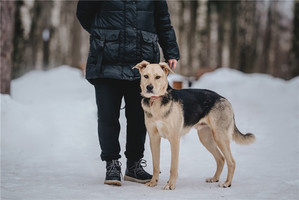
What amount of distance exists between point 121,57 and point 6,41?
4657 millimetres

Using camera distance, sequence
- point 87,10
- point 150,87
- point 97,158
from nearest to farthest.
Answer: point 150,87, point 87,10, point 97,158

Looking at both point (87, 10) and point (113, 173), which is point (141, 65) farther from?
point (113, 173)

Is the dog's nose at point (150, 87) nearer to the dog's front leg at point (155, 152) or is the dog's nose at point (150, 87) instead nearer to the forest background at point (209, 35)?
the dog's front leg at point (155, 152)

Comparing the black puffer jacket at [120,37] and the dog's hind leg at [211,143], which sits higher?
the black puffer jacket at [120,37]

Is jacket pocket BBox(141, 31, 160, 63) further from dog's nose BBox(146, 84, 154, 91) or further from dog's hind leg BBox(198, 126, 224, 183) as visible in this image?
dog's hind leg BBox(198, 126, 224, 183)

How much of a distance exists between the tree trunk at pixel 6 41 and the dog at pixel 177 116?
15.9ft

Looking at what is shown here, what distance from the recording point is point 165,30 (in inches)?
174

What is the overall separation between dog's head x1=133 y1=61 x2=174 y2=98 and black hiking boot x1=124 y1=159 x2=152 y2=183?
0.97 m

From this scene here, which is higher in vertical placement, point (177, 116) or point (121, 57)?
point (121, 57)

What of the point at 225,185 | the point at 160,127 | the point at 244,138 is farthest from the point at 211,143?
the point at 160,127

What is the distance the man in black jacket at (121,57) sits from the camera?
4.10 metres

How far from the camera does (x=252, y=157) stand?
5703mm

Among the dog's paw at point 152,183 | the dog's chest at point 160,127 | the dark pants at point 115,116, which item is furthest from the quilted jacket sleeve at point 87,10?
the dog's paw at point 152,183

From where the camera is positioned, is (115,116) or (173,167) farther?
(115,116)
